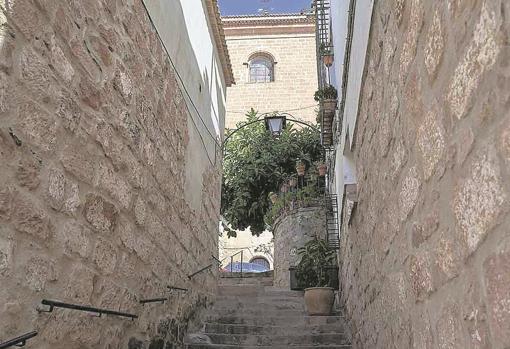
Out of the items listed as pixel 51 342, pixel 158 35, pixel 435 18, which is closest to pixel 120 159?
pixel 51 342

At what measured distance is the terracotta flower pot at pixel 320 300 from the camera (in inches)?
241

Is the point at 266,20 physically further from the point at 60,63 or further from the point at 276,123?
the point at 60,63

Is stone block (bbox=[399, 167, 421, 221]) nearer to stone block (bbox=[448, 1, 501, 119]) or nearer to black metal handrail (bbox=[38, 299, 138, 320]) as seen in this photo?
stone block (bbox=[448, 1, 501, 119])

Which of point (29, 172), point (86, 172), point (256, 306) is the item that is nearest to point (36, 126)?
point (29, 172)

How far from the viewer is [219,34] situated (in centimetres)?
696

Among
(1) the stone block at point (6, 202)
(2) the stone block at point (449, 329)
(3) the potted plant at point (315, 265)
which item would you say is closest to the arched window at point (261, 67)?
(3) the potted plant at point (315, 265)

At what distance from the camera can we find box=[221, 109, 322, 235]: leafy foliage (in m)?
13.0

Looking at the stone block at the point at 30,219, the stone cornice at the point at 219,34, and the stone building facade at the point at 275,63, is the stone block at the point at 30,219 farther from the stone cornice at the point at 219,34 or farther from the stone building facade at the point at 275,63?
the stone building facade at the point at 275,63

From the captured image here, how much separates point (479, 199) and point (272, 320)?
4870 mm

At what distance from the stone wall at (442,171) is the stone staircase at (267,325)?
7.42ft

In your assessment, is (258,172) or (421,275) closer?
(421,275)

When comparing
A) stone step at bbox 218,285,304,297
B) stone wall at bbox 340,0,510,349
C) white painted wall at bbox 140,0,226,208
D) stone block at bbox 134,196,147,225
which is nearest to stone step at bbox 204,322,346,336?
white painted wall at bbox 140,0,226,208

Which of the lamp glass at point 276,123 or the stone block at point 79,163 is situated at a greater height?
the lamp glass at point 276,123

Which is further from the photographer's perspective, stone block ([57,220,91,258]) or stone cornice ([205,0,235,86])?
stone cornice ([205,0,235,86])
